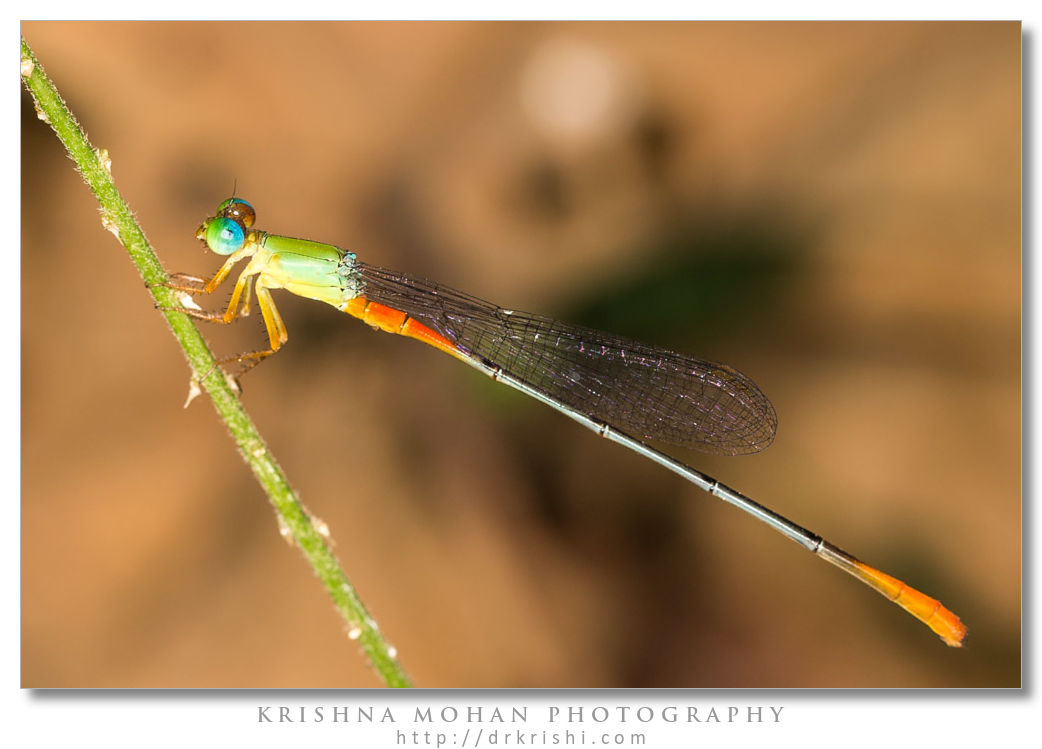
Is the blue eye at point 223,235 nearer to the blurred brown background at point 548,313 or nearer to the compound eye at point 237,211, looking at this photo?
the compound eye at point 237,211

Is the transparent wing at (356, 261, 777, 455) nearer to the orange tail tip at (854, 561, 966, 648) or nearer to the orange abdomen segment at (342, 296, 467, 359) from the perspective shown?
Answer: the orange abdomen segment at (342, 296, 467, 359)

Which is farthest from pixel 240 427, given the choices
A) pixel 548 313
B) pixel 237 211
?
pixel 548 313

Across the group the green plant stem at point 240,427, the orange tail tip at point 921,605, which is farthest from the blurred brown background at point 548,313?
the green plant stem at point 240,427

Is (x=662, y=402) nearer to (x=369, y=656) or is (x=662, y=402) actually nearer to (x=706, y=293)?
(x=706, y=293)

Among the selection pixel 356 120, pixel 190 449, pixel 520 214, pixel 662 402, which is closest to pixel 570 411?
pixel 662 402

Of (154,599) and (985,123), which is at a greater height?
(985,123)
